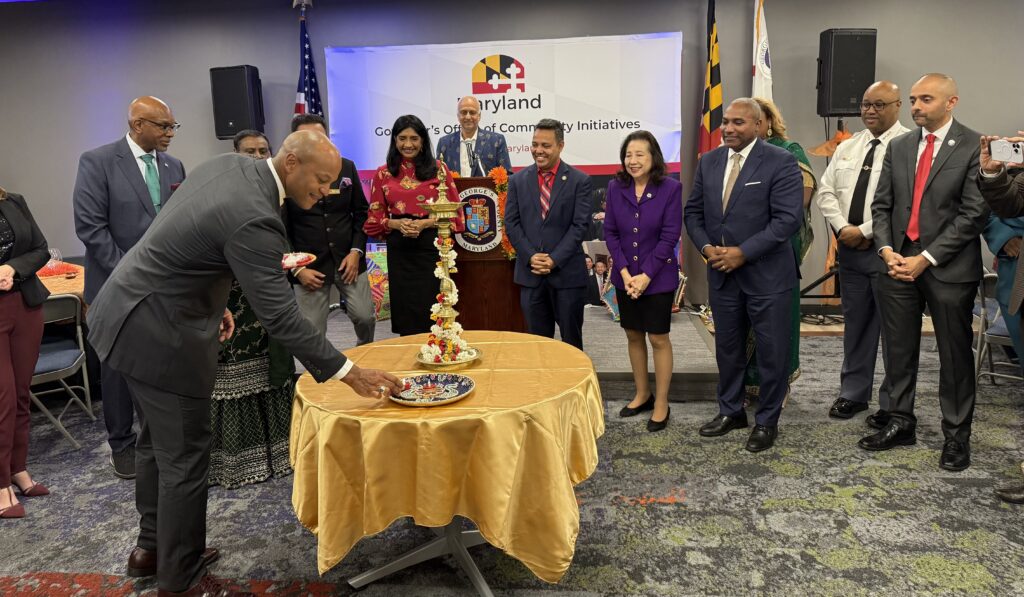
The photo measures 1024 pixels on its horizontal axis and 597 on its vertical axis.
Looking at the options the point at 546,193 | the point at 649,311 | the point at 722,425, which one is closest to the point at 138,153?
the point at 546,193

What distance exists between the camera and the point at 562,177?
3.70 metres

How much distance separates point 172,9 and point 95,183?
15.7 ft

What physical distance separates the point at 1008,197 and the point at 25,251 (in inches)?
167

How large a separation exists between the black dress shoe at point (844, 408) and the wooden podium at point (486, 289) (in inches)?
72.1

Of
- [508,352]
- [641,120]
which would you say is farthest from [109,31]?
[508,352]

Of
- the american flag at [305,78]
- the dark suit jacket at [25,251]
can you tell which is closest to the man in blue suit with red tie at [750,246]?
the dark suit jacket at [25,251]

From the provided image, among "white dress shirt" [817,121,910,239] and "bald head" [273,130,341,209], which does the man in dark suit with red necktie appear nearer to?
"white dress shirt" [817,121,910,239]

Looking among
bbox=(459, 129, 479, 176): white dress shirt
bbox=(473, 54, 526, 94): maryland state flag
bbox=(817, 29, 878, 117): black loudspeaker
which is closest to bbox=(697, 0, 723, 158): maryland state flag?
bbox=(817, 29, 878, 117): black loudspeaker

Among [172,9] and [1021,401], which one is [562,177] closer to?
[1021,401]

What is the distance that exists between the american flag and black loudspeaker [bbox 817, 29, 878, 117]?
15.9 ft

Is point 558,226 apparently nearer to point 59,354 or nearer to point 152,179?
point 152,179

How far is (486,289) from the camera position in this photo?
13.3 feet

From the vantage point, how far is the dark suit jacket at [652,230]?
3.52m

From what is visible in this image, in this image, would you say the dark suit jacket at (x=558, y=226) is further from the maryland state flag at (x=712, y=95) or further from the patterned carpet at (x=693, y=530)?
the maryland state flag at (x=712, y=95)
